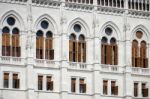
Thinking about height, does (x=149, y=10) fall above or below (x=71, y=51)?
above

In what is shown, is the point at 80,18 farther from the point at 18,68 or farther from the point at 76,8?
the point at 18,68

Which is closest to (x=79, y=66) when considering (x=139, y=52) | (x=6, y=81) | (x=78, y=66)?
(x=78, y=66)

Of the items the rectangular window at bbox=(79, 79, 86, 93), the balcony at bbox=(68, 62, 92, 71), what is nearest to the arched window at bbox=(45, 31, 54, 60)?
the balcony at bbox=(68, 62, 92, 71)

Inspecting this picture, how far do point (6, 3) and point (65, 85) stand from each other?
11.4m

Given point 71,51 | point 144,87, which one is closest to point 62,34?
point 71,51

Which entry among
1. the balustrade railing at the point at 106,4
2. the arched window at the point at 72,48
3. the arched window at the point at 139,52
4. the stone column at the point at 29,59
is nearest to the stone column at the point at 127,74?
the arched window at the point at 139,52

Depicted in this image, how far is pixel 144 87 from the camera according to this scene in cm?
8425

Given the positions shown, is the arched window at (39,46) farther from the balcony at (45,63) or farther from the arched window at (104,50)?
the arched window at (104,50)

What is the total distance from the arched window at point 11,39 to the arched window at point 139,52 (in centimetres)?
1485

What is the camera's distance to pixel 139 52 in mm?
84438

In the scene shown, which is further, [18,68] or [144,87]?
[144,87]

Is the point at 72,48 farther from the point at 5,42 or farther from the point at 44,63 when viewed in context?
the point at 5,42

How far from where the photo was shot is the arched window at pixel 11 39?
77438 mm

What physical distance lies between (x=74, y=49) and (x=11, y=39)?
308 inches
